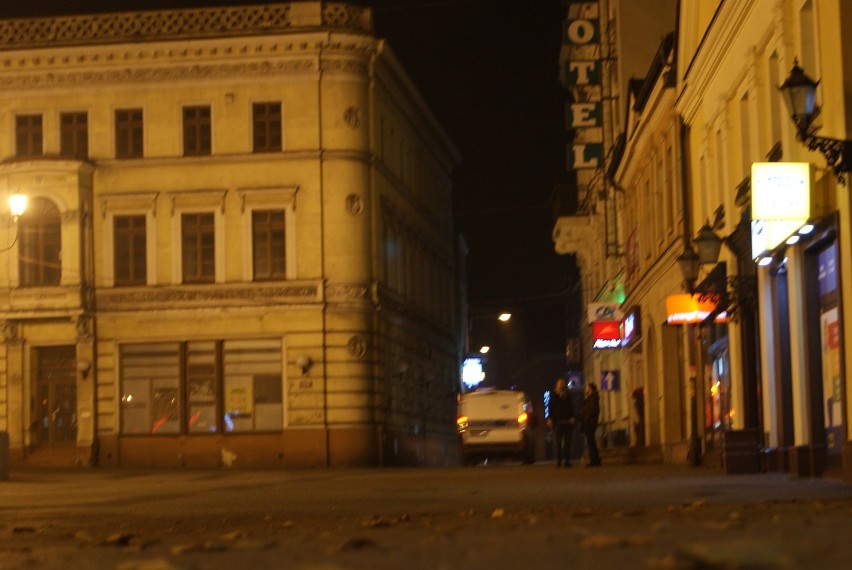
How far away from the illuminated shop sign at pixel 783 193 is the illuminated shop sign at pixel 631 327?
22690 mm

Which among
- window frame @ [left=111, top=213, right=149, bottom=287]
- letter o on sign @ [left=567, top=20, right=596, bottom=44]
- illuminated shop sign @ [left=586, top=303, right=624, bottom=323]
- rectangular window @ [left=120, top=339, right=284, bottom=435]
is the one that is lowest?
rectangular window @ [left=120, top=339, right=284, bottom=435]

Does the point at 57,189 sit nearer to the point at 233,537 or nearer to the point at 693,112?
the point at 693,112

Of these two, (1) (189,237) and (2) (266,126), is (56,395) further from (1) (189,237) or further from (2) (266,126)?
(2) (266,126)

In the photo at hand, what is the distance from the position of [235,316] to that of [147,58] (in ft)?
25.8

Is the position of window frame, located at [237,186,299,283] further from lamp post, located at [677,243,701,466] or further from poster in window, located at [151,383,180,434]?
lamp post, located at [677,243,701,466]

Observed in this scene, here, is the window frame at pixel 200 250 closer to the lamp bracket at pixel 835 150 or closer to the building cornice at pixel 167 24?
the building cornice at pixel 167 24

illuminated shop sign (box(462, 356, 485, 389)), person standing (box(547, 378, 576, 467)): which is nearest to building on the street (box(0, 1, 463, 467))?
person standing (box(547, 378, 576, 467))

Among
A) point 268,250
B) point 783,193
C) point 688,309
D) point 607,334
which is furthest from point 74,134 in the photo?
point 783,193

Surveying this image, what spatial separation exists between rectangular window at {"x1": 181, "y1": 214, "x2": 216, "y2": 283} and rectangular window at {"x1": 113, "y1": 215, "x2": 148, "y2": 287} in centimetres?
119

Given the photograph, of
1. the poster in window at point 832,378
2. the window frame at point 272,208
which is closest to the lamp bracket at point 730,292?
the poster in window at point 832,378

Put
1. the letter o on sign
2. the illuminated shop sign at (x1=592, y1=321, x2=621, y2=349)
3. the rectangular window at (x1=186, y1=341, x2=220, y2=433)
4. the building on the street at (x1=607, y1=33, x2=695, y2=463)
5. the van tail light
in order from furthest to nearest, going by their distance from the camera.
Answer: the letter o on sign → the illuminated shop sign at (x1=592, y1=321, x2=621, y2=349) → the rectangular window at (x1=186, y1=341, x2=220, y2=433) → the van tail light → the building on the street at (x1=607, y1=33, x2=695, y2=463)

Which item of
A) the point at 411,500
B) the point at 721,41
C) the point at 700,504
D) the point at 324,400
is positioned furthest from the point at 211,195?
the point at 700,504

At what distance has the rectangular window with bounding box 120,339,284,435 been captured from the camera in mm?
45219

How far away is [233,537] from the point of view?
1186 cm
